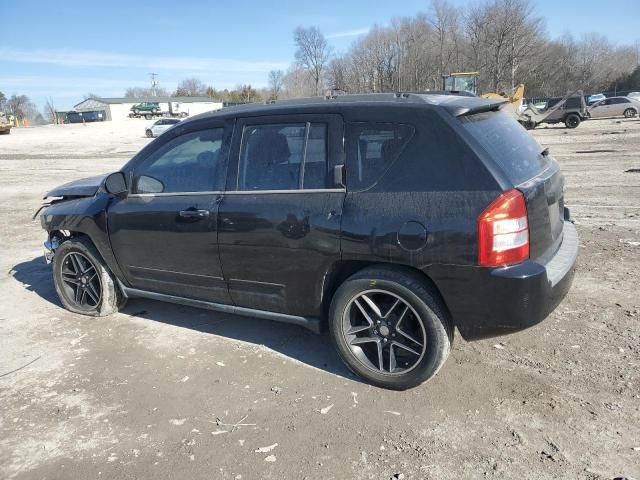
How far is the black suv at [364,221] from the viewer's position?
9.66ft

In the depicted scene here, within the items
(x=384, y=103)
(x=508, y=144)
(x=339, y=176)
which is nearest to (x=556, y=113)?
(x=508, y=144)

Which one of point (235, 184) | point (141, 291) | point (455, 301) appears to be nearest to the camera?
point (455, 301)

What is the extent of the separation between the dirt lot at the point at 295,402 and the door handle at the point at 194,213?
1.14m

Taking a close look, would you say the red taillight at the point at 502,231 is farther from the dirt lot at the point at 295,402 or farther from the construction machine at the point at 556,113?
the construction machine at the point at 556,113

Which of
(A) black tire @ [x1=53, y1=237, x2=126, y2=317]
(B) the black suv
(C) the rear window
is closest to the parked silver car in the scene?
(C) the rear window

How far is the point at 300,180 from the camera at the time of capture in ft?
11.4

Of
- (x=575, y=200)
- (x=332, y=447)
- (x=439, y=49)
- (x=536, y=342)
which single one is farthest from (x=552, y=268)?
(x=439, y=49)

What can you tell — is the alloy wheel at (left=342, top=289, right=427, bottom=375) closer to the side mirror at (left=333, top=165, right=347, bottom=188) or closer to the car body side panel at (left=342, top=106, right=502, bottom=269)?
the car body side panel at (left=342, top=106, right=502, bottom=269)

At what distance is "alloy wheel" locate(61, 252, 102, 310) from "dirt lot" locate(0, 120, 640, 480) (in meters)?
0.22

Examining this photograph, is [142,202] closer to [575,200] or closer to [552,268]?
[552,268]

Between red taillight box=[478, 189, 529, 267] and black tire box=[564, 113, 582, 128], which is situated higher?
black tire box=[564, 113, 582, 128]

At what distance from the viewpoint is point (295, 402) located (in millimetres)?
3338

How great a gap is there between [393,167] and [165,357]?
7.93 feet

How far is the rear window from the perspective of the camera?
121 inches
